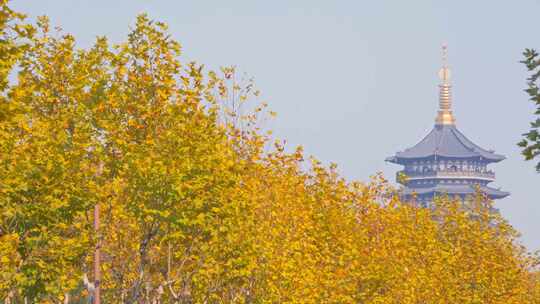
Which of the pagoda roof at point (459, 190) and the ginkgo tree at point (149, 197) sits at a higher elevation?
the pagoda roof at point (459, 190)

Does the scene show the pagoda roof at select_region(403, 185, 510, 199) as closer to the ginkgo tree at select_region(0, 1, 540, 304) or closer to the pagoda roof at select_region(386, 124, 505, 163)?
the pagoda roof at select_region(386, 124, 505, 163)

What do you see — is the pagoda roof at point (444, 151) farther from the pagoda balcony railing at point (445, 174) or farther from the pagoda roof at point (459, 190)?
the pagoda roof at point (459, 190)

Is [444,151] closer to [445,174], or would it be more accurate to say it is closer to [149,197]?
[445,174]

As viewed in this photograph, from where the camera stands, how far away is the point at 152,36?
105 feet

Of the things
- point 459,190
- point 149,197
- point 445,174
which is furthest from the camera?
point 459,190

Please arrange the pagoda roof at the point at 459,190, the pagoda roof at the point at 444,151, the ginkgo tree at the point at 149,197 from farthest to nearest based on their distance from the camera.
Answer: the pagoda roof at the point at 444,151 < the pagoda roof at the point at 459,190 < the ginkgo tree at the point at 149,197

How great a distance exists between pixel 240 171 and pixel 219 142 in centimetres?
99

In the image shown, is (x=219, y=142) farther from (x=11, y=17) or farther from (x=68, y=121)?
A: (x=11, y=17)

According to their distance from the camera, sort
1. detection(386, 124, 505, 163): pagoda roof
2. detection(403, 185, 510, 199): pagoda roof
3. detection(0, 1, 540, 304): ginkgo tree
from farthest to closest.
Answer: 1. detection(386, 124, 505, 163): pagoda roof
2. detection(403, 185, 510, 199): pagoda roof
3. detection(0, 1, 540, 304): ginkgo tree

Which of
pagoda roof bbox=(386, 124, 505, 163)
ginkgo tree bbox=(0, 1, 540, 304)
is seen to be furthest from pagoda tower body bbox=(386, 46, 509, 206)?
ginkgo tree bbox=(0, 1, 540, 304)

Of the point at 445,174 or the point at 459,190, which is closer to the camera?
the point at 445,174

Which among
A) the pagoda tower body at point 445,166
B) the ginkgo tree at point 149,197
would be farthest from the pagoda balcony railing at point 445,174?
the ginkgo tree at point 149,197

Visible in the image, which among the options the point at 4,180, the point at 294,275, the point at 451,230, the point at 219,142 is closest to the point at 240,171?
the point at 219,142

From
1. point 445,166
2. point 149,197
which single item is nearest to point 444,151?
point 445,166
